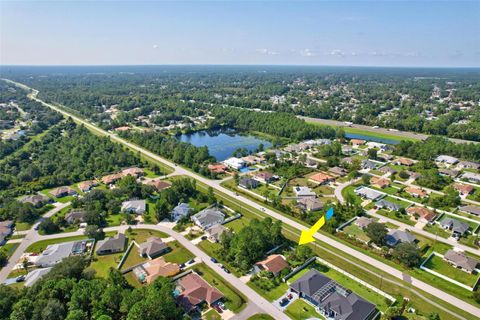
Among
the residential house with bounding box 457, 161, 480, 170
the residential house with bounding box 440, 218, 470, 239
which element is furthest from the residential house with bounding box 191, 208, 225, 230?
the residential house with bounding box 457, 161, 480, 170

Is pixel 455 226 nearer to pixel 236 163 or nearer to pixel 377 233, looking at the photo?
pixel 377 233

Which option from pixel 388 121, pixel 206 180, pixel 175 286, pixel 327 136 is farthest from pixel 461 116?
pixel 175 286

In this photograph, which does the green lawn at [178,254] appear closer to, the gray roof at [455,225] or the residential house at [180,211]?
the residential house at [180,211]

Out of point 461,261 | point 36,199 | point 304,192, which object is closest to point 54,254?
point 36,199

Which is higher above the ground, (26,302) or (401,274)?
(26,302)

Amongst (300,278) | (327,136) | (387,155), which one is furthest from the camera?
(327,136)

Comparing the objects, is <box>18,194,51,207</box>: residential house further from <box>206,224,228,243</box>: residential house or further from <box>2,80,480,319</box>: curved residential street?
<box>206,224,228,243</box>: residential house

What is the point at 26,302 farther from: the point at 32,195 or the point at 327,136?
the point at 327,136
